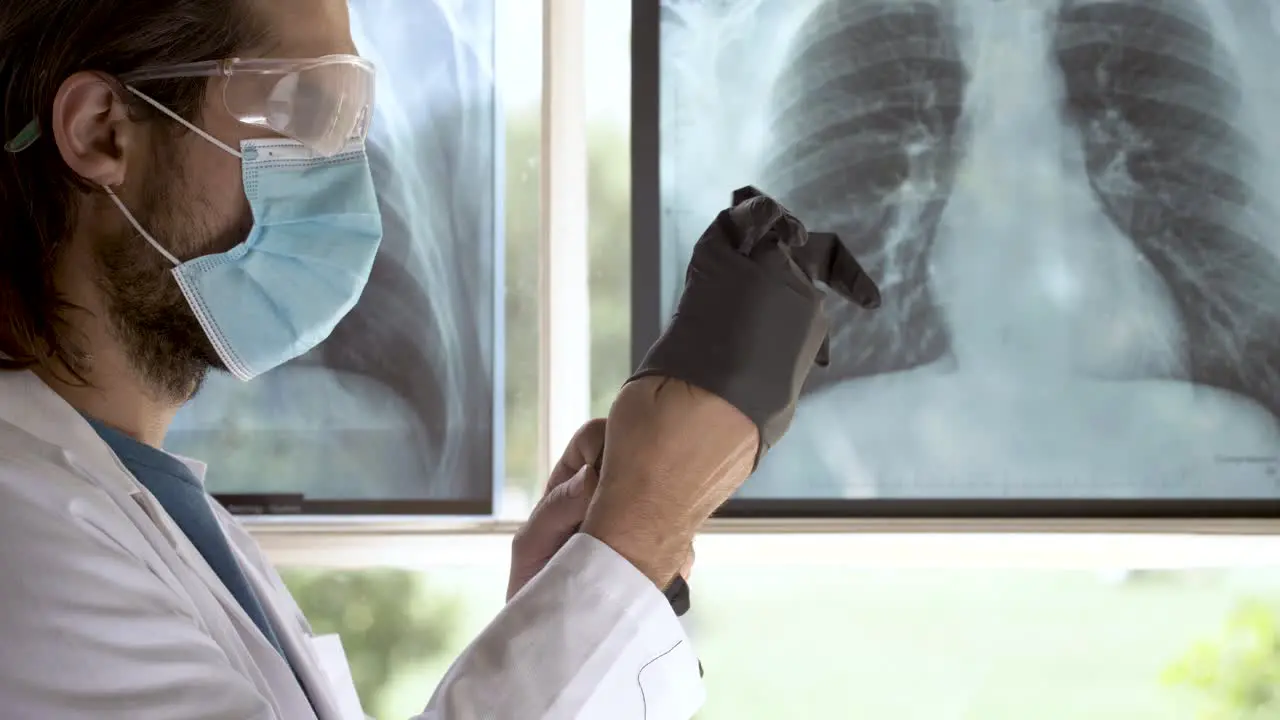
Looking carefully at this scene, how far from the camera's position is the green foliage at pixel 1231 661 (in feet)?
4.99

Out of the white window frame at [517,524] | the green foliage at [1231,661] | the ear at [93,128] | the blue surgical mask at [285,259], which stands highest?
the ear at [93,128]

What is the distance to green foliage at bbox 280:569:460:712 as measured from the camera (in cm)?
165

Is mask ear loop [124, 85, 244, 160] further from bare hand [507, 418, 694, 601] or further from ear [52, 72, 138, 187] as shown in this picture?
bare hand [507, 418, 694, 601]

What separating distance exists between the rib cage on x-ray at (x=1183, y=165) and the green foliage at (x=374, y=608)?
1107 mm

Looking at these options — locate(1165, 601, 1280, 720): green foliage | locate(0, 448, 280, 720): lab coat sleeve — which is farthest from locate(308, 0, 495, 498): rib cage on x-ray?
locate(1165, 601, 1280, 720): green foliage

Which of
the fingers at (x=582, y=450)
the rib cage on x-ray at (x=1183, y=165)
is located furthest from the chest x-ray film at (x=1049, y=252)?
the fingers at (x=582, y=450)

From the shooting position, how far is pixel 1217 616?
1524mm

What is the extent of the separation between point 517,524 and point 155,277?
2.31 feet

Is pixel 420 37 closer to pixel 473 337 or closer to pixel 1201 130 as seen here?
pixel 473 337

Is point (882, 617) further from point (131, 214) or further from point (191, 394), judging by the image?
point (131, 214)

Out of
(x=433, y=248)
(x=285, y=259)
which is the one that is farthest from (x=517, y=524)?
(x=285, y=259)

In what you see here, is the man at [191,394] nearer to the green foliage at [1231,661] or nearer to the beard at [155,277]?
the beard at [155,277]

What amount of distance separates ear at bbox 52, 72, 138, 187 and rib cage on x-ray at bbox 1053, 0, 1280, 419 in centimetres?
114

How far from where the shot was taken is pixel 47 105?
0.89 meters
